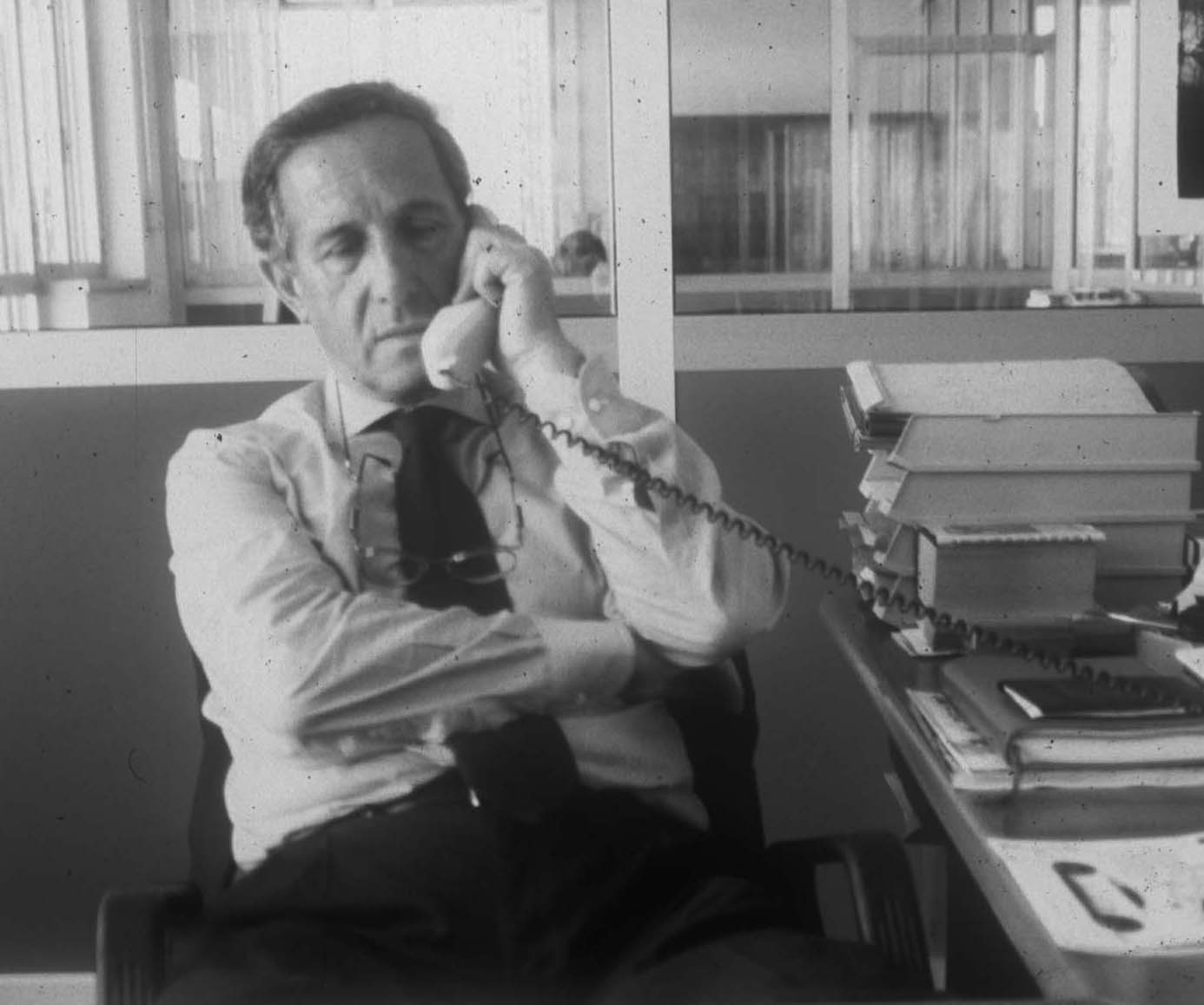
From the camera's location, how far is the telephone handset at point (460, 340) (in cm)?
122

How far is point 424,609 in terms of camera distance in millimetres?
1200

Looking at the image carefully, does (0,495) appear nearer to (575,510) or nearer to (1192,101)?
(575,510)

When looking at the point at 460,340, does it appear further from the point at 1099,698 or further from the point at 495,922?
the point at 1099,698

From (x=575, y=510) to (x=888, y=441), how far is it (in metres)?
0.37

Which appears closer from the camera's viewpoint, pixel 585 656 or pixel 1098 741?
pixel 1098 741

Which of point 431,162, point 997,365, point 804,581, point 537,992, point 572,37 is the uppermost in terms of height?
point 572,37

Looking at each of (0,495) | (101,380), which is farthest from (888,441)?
(0,495)

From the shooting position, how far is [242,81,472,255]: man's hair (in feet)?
4.21

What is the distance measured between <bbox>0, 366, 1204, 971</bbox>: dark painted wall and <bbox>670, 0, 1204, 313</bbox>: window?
135 mm

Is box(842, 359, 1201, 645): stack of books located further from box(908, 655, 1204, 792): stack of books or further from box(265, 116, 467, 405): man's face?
box(265, 116, 467, 405): man's face

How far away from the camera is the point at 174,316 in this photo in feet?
5.02

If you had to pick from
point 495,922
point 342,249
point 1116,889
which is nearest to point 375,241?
point 342,249

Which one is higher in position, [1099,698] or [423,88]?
[423,88]

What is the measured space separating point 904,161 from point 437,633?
2.90 ft
